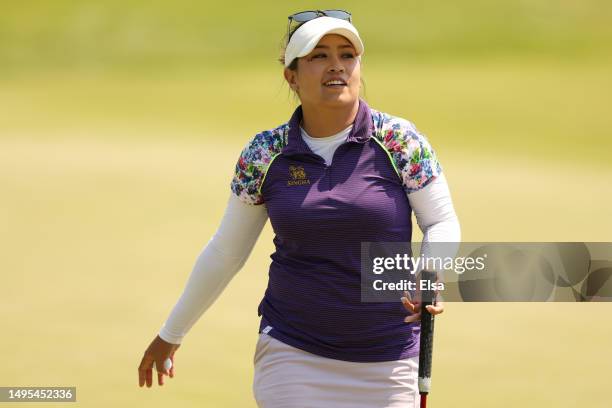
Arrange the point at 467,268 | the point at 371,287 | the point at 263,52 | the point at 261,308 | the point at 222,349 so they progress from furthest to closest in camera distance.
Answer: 1. the point at 263,52
2. the point at 222,349
3. the point at 467,268
4. the point at 261,308
5. the point at 371,287

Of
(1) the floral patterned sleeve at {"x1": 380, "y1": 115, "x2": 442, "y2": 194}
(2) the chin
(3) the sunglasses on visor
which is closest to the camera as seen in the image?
(1) the floral patterned sleeve at {"x1": 380, "y1": 115, "x2": 442, "y2": 194}

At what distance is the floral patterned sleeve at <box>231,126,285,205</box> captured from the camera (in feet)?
10.8

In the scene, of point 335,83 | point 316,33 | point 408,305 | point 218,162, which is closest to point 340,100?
point 335,83

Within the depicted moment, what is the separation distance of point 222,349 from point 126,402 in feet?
2.90

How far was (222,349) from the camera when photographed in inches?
250

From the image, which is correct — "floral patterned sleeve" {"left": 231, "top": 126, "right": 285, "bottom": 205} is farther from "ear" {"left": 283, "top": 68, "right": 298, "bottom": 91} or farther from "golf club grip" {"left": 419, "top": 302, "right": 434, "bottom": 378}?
"golf club grip" {"left": 419, "top": 302, "right": 434, "bottom": 378}

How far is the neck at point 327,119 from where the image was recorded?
128 inches

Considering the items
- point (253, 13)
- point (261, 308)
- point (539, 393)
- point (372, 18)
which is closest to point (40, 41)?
point (253, 13)

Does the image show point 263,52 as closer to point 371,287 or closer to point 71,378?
point 71,378

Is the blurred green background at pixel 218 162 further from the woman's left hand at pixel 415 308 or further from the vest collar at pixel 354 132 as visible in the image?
the woman's left hand at pixel 415 308

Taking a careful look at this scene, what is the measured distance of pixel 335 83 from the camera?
3.24m

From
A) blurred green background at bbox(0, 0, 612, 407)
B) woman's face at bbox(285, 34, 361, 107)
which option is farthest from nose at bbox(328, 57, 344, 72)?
blurred green background at bbox(0, 0, 612, 407)

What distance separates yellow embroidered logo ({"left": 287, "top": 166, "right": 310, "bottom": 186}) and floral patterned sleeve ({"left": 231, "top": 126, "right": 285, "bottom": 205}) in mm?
86

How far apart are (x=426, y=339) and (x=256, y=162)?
713 millimetres
